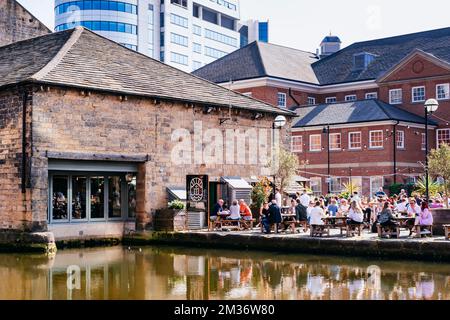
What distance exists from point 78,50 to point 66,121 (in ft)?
12.3

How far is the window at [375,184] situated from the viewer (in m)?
43.0

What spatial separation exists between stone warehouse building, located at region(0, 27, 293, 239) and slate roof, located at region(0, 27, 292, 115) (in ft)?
0.18

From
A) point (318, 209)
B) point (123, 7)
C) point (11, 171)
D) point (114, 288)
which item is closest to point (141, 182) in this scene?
point (11, 171)

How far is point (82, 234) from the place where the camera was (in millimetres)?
24141

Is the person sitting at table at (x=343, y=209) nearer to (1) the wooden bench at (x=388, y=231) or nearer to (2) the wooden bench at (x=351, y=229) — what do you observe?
(2) the wooden bench at (x=351, y=229)

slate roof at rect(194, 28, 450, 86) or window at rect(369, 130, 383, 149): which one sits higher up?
slate roof at rect(194, 28, 450, 86)

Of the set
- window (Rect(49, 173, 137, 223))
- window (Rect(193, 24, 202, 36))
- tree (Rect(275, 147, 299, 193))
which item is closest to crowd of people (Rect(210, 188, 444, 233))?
tree (Rect(275, 147, 299, 193))

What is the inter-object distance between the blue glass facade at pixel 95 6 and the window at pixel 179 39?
830 cm

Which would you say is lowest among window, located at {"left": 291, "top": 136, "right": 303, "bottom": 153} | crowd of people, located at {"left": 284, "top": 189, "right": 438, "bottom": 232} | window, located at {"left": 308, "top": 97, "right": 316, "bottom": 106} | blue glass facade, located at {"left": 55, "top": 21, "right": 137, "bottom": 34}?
crowd of people, located at {"left": 284, "top": 189, "right": 438, "bottom": 232}

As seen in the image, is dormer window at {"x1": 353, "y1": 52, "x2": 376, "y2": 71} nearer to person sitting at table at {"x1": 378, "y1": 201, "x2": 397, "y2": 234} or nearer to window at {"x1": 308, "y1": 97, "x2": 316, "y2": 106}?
window at {"x1": 308, "y1": 97, "x2": 316, "y2": 106}

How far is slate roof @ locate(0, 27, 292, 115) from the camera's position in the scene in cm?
2353

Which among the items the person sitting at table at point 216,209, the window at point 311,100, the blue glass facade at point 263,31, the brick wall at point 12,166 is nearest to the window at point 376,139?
the window at point 311,100

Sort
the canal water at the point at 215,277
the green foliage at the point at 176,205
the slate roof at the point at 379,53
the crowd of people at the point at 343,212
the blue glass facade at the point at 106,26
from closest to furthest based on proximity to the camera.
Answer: the canal water at the point at 215,277 → the crowd of people at the point at 343,212 → the green foliage at the point at 176,205 → the slate roof at the point at 379,53 → the blue glass facade at the point at 106,26
